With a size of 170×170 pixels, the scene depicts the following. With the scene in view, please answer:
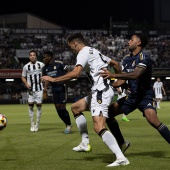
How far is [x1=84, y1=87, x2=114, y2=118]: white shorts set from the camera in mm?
8414

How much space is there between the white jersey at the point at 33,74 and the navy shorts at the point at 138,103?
7.34 metres

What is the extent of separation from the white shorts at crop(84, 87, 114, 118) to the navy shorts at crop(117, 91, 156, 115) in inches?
25.7

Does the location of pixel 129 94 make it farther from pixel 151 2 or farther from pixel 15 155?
pixel 151 2

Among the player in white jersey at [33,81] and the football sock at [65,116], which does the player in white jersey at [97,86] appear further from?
the player in white jersey at [33,81]

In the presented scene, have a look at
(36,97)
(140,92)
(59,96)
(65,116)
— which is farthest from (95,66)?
(36,97)

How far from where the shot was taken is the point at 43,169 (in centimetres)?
805

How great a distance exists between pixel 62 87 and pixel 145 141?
423 centimetres

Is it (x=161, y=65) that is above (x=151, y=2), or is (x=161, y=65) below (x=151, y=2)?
below

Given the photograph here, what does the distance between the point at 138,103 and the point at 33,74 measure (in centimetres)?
765

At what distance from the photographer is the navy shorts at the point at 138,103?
9023 millimetres

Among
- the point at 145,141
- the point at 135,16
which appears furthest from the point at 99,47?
the point at 145,141

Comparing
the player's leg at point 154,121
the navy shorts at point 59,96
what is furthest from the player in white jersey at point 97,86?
the navy shorts at point 59,96

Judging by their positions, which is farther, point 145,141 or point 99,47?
point 99,47

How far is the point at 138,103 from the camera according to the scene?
9102mm
